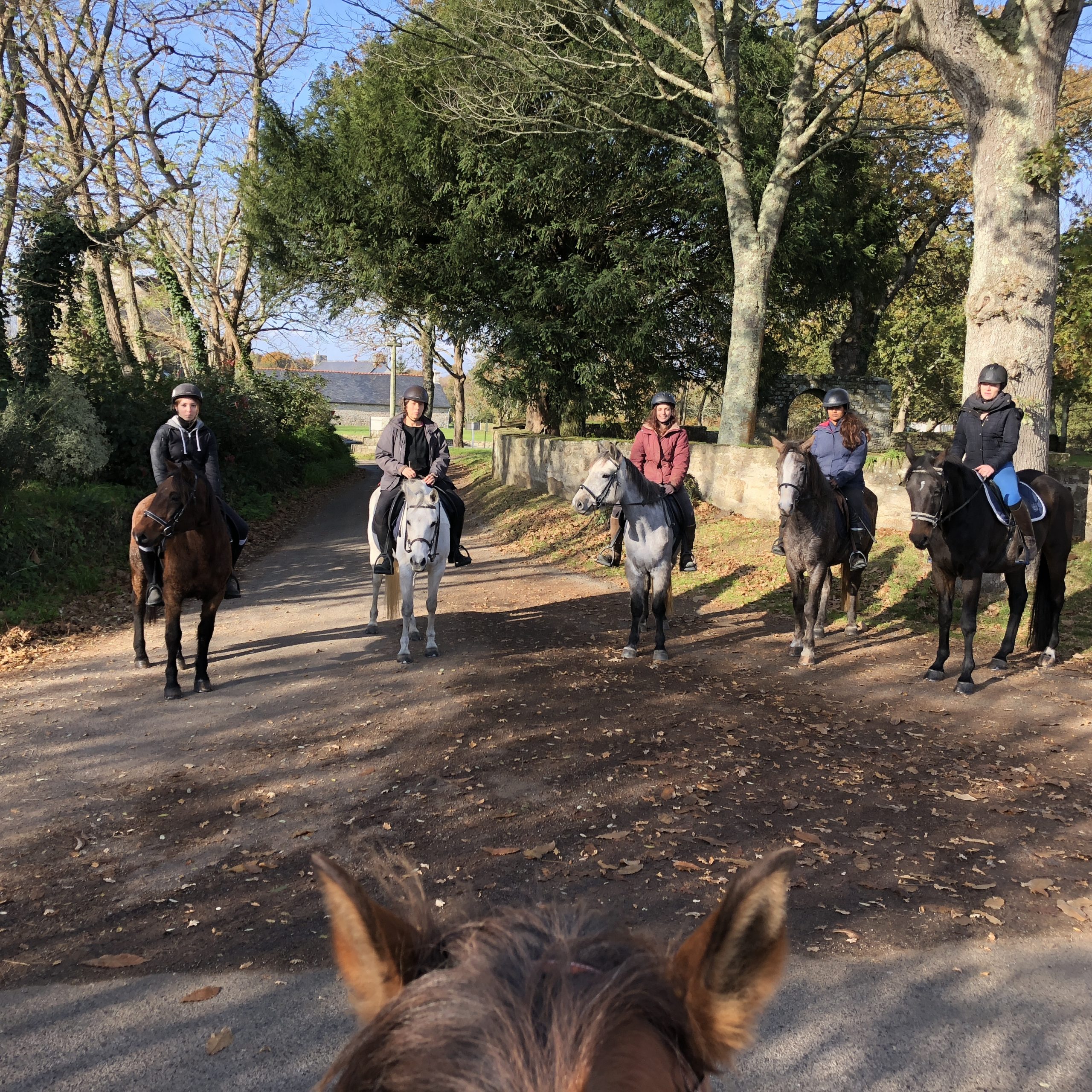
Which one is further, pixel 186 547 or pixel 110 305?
pixel 110 305

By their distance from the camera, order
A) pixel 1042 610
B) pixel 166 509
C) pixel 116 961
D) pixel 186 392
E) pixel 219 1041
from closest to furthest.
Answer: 1. pixel 219 1041
2. pixel 116 961
3. pixel 166 509
4. pixel 186 392
5. pixel 1042 610

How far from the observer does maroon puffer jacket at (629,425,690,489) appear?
964 cm

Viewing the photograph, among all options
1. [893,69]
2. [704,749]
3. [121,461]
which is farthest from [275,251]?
[704,749]

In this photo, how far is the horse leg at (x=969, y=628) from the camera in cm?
791

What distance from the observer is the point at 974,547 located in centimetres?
831

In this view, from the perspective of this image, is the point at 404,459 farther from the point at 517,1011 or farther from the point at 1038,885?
the point at 517,1011

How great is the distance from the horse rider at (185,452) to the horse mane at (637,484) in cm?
394

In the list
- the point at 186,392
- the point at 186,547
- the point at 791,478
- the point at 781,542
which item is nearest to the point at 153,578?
the point at 186,547

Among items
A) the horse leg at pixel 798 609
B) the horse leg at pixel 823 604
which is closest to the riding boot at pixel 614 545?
the horse leg at pixel 798 609

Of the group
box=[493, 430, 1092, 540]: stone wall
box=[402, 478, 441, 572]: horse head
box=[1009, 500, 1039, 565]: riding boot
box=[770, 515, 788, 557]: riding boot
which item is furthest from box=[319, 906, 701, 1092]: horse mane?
box=[493, 430, 1092, 540]: stone wall

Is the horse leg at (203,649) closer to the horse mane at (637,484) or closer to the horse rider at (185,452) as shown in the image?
the horse rider at (185,452)

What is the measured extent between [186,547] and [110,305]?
16.7m

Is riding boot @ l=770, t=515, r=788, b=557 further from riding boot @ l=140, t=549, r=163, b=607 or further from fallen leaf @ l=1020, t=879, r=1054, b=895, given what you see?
riding boot @ l=140, t=549, r=163, b=607

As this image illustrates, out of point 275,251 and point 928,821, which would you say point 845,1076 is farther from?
point 275,251
